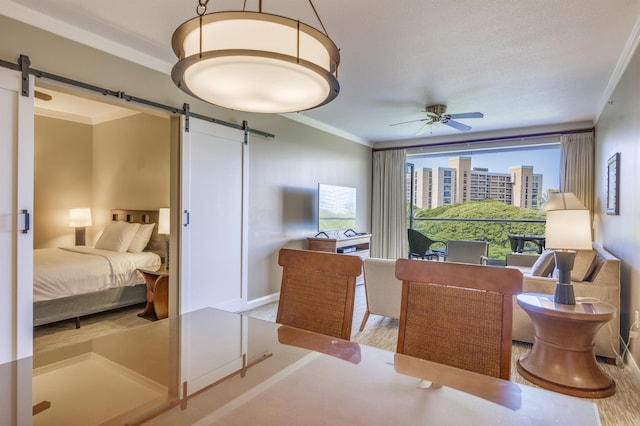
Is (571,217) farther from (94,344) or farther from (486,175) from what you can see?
(486,175)

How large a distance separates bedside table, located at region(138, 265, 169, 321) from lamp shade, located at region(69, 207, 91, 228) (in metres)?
2.36

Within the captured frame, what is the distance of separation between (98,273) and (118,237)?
0.96m

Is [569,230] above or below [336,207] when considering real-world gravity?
below

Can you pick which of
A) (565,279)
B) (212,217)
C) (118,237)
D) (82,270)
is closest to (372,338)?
(565,279)

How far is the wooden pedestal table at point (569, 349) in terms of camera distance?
2258 mm

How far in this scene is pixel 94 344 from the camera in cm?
138

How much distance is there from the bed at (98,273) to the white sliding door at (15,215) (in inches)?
43.1

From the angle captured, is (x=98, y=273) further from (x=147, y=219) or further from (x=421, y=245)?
(x=421, y=245)

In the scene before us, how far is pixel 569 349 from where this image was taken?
7.80ft

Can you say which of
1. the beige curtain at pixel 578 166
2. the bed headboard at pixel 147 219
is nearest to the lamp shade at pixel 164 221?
the bed headboard at pixel 147 219

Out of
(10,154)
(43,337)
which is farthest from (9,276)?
(43,337)

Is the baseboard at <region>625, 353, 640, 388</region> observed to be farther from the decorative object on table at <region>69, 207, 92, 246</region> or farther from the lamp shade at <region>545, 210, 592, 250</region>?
the decorative object on table at <region>69, 207, 92, 246</region>

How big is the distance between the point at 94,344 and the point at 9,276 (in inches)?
56.1

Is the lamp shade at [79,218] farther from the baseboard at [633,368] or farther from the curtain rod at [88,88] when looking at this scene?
the baseboard at [633,368]
